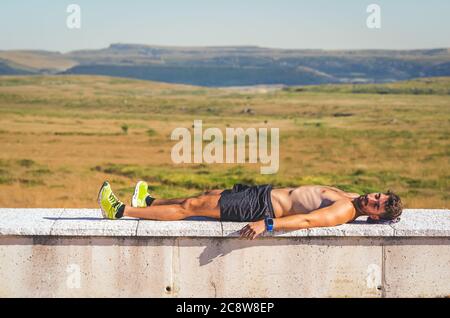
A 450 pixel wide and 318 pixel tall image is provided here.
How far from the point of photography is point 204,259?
7.52 metres

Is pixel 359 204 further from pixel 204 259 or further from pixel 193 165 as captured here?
pixel 193 165

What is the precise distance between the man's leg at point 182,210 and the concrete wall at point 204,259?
249 millimetres

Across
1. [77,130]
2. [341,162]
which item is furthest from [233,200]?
[77,130]

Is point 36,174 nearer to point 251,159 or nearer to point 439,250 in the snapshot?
point 251,159

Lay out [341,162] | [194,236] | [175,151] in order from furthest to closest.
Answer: [175,151], [341,162], [194,236]

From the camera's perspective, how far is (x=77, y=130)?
58.4m

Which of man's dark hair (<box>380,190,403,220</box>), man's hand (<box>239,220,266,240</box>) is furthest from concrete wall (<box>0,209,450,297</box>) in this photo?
man's hand (<box>239,220,266,240</box>)

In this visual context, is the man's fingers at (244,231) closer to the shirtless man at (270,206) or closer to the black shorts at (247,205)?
the shirtless man at (270,206)

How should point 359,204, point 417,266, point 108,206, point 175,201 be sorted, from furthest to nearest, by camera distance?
point 175,201
point 108,206
point 359,204
point 417,266

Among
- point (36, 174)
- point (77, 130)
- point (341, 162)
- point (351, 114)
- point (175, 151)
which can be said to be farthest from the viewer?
point (351, 114)

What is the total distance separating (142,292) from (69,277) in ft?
2.25

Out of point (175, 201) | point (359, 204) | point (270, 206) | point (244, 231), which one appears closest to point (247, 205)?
point (270, 206)

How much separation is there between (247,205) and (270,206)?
0.23m

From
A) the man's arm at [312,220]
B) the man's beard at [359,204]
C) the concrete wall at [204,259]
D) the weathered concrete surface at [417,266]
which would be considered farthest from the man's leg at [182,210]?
the weathered concrete surface at [417,266]
